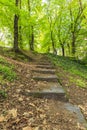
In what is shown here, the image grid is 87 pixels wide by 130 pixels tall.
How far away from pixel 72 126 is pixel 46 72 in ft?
11.8

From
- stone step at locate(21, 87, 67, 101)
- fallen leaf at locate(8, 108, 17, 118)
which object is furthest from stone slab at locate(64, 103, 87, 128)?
fallen leaf at locate(8, 108, 17, 118)

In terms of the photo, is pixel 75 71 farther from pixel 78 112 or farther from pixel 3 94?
pixel 3 94

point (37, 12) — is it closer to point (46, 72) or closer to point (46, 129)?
point (46, 72)

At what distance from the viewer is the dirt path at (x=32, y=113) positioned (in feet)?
10.8

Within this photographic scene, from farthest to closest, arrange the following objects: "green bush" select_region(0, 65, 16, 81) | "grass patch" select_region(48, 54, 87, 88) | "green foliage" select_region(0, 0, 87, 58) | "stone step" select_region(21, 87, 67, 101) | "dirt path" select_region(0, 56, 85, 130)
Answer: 1. "green foliage" select_region(0, 0, 87, 58)
2. "grass patch" select_region(48, 54, 87, 88)
3. "green bush" select_region(0, 65, 16, 81)
4. "stone step" select_region(21, 87, 67, 101)
5. "dirt path" select_region(0, 56, 85, 130)

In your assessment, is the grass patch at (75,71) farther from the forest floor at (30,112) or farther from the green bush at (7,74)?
the green bush at (7,74)

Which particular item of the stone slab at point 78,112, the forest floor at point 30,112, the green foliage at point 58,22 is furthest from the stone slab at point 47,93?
the green foliage at point 58,22

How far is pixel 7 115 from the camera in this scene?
11.6 ft

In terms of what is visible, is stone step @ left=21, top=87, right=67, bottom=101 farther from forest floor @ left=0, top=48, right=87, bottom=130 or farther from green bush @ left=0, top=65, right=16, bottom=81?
green bush @ left=0, top=65, right=16, bottom=81

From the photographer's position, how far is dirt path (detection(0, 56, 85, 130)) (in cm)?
330

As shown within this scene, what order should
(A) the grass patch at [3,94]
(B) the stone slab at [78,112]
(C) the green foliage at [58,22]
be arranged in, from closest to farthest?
(B) the stone slab at [78,112]
(A) the grass patch at [3,94]
(C) the green foliage at [58,22]

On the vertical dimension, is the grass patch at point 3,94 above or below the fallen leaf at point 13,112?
above

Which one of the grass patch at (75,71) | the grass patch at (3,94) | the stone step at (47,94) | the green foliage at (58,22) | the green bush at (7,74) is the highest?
the green foliage at (58,22)

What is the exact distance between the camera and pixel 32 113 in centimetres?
370
